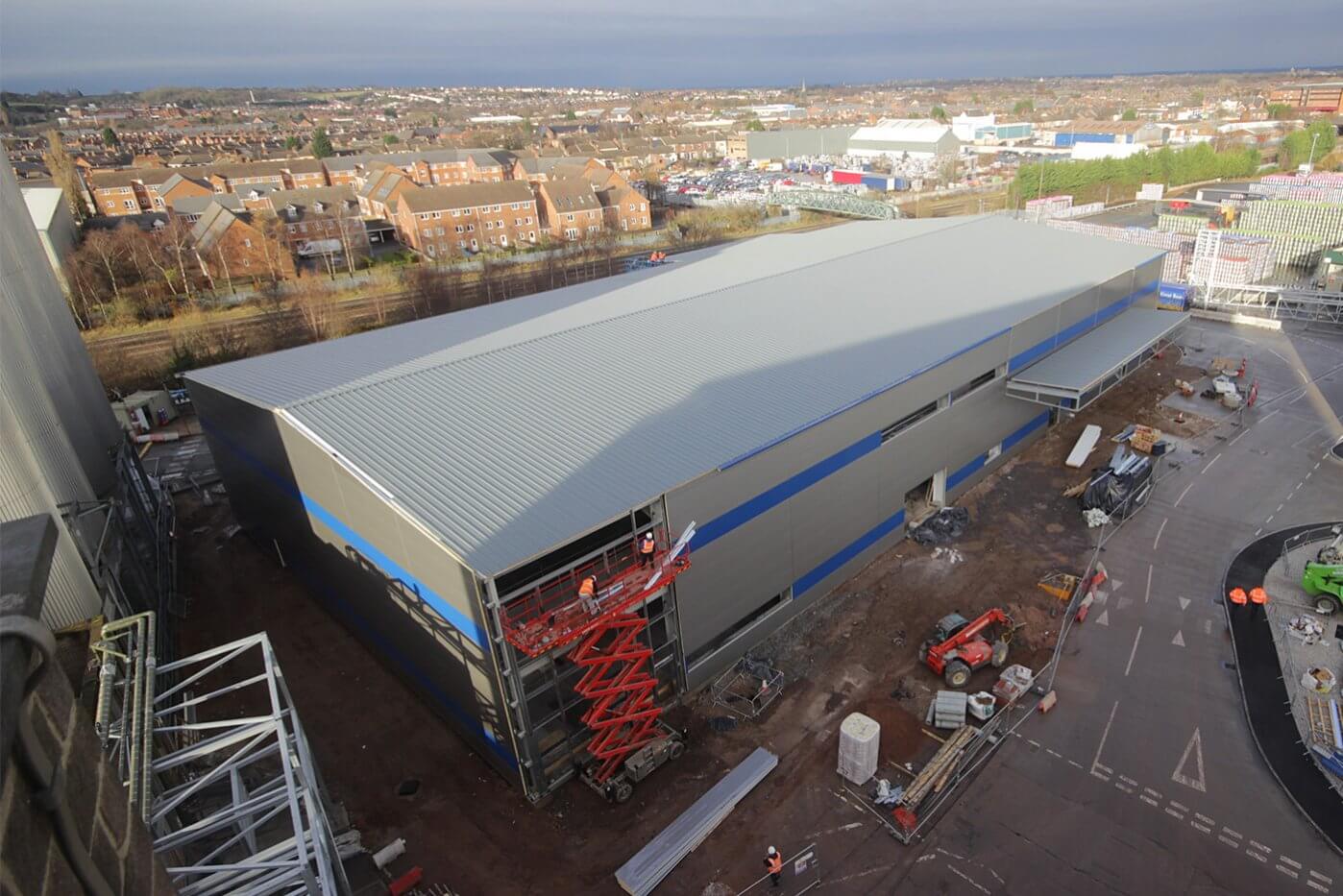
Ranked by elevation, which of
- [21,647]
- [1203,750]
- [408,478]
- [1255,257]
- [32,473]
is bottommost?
[1203,750]

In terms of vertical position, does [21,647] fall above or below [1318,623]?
above

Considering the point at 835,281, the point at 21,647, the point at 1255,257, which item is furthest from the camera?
the point at 1255,257

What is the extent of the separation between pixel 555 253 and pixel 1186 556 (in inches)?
2065

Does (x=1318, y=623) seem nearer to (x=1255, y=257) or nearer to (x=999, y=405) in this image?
(x=999, y=405)

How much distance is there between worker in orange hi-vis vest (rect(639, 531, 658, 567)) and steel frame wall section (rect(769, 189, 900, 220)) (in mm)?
60006

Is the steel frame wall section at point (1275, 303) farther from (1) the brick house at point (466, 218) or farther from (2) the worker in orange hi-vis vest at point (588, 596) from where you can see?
(1) the brick house at point (466, 218)

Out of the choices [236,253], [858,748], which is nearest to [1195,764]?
[858,748]

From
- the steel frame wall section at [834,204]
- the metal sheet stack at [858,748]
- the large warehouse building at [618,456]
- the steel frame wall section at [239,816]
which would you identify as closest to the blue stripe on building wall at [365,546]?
the large warehouse building at [618,456]

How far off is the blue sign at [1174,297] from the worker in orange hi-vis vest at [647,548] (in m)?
40.9

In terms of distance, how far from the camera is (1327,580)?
65.3 feet

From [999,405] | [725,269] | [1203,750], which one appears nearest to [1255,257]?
[999,405]

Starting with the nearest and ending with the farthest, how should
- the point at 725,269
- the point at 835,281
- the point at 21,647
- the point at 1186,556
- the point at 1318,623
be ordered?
the point at 21,647 → the point at 1318,623 → the point at 1186,556 → the point at 835,281 → the point at 725,269

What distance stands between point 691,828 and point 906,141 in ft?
393

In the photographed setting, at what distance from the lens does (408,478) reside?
16.6 m
